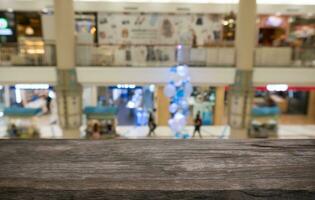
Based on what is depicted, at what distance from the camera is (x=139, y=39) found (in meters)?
17.2

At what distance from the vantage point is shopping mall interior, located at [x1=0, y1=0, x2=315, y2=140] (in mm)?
12164

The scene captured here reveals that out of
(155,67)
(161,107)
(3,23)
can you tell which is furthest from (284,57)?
(3,23)

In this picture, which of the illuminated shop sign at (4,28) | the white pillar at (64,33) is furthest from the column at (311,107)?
the illuminated shop sign at (4,28)

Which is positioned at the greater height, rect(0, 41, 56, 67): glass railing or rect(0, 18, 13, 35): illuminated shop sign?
rect(0, 18, 13, 35): illuminated shop sign

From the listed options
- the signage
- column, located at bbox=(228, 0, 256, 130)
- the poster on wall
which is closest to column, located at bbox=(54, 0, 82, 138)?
the poster on wall

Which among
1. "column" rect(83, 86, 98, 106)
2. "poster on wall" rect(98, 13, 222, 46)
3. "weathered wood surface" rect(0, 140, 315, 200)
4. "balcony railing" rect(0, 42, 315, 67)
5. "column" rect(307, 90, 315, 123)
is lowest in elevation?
"column" rect(307, 90, 315, 123)

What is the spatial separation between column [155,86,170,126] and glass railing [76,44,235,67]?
434 cm

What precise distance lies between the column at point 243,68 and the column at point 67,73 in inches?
247

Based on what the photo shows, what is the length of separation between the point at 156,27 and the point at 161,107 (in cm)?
440

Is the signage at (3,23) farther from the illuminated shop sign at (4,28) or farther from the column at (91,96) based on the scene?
the column at (91,96)

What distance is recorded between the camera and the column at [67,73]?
11.8 m

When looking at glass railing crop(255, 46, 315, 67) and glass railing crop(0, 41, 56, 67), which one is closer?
glass railing crop(0, 41, 56, 67)

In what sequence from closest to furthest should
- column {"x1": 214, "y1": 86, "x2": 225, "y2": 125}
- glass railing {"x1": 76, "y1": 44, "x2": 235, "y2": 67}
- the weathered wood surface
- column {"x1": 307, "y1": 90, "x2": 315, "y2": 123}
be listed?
the weathered wood surface
glass railing {"x1": 76, "y1": 44, "x2": 235, "y2": 67}
column {"x1": 214, "y1": 86, "x2": 225, "y2": 125}
column {"x1": 307, "y1": 90, "x2": 315, "y2": 123}

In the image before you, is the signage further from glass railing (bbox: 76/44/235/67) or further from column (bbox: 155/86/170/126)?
column (bbox: 155/86/170/126)
